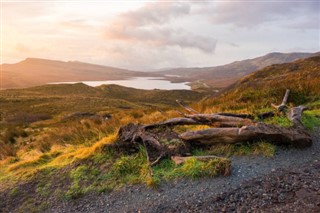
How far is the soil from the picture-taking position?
17.0ft

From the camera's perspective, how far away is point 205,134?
7773 millimetres

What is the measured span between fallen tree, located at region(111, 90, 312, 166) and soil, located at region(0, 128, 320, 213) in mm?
414

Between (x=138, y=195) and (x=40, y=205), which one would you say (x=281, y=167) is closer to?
(x=138, y=195)

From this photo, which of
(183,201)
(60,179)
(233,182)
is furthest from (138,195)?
(60,179)

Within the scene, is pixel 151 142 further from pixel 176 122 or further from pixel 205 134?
Answer: pixel 205 134

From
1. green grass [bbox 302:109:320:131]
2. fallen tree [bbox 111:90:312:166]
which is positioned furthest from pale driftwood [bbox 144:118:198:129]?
green grass [bbox 302:109:320:131]

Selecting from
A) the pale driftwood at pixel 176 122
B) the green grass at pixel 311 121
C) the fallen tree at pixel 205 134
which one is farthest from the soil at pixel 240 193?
the pale driftwood at pixel 176 122

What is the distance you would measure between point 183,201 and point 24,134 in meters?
17.5

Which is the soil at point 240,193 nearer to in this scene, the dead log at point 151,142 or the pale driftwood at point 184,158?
the pale driftwood at point 184,158

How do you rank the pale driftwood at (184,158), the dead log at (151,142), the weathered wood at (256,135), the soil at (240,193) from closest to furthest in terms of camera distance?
the soil at (240,193)
the pale driftwood at (184,158)
the weathered wood at (256,135)
the dead log at (151,142)

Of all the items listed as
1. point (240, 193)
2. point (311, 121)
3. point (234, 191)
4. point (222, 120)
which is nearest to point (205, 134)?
point (222, 120)

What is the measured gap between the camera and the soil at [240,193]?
5.19 m

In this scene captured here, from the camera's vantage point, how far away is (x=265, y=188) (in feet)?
18.4

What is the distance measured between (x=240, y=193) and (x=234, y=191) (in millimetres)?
138
